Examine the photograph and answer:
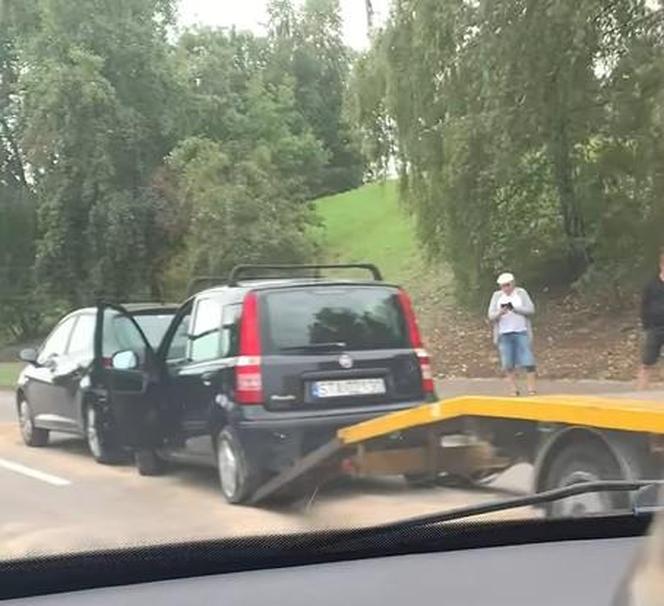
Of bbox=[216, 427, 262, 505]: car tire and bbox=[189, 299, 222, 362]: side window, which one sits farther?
bbox=[189, 299, 222, 362]: side window

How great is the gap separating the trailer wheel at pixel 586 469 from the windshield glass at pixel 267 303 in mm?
12

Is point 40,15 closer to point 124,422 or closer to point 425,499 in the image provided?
point 124,422

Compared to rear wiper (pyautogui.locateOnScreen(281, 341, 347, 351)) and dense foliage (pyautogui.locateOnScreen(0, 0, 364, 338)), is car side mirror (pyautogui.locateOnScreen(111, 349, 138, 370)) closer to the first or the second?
dense foliage (pyautogui.locateOnScreen(0, 0, 364, 338))

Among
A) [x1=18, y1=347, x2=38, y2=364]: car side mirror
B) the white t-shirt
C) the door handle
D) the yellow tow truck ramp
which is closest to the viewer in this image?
[x1=18, y1=347, x2=38, y2=364]: car side mirror

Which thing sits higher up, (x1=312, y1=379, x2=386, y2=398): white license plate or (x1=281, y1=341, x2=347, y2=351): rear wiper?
(x1=281, y1=341, x2=347, y2=351): rear wiper

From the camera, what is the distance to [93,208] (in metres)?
3.98

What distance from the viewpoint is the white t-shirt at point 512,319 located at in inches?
202

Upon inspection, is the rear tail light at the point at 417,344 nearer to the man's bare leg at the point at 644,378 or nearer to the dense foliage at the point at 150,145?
the dense foliage at the point at 150,145

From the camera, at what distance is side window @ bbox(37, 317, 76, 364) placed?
164 inches

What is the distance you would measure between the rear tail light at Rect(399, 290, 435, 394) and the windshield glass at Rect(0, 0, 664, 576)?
0.01 metres

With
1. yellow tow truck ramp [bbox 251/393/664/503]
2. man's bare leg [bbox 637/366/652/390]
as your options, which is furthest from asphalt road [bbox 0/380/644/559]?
man's bare leg [bbox 637/366/652/390]

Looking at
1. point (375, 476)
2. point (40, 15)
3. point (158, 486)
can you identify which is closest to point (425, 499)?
point (375, 476)

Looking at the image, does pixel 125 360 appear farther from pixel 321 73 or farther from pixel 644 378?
pixel 644 378

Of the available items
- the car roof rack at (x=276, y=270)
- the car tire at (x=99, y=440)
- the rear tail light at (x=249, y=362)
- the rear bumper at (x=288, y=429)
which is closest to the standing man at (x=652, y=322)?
the rear bumper at (x=288, y=429)
